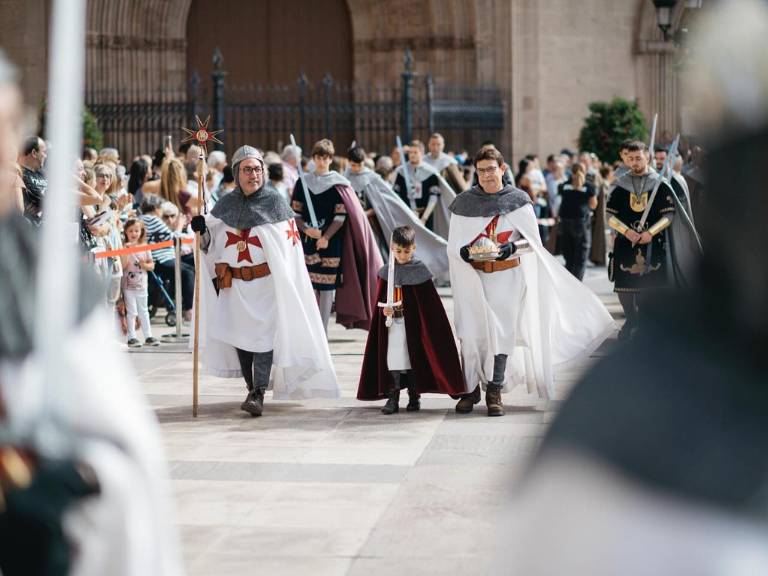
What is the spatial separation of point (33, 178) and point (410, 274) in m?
3.01

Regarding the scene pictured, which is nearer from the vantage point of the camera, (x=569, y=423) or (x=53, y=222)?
(x=569, y=423)

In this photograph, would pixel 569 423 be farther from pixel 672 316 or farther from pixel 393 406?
pixel 393 406

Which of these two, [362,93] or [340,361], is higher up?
[362,93]

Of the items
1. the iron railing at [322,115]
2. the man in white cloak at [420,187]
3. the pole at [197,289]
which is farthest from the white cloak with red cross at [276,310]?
the iron railing at [322,115]

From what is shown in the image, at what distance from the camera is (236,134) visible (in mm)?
28188

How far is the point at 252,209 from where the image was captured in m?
9.26

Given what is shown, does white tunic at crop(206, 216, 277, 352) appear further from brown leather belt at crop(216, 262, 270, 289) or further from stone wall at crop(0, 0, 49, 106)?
stone wall at crop(0, 0, 49, 106)

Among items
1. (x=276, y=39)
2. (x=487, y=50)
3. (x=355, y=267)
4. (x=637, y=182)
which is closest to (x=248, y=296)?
(x=355, y=267)

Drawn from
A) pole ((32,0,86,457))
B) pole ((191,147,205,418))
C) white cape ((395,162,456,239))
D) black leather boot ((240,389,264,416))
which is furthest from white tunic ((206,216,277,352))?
white cape ((395,162,456,239))

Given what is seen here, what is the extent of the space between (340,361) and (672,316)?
10.2 m

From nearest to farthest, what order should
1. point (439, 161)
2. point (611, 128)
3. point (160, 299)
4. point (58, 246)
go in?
point (58, 246)
point (160, 299)
point (439, 161)
point (611, 128)

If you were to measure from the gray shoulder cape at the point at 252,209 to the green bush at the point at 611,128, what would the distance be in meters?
16.5

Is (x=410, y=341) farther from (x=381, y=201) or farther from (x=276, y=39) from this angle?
(x=276, y=39)

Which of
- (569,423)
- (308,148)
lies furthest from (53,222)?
(308,148)
